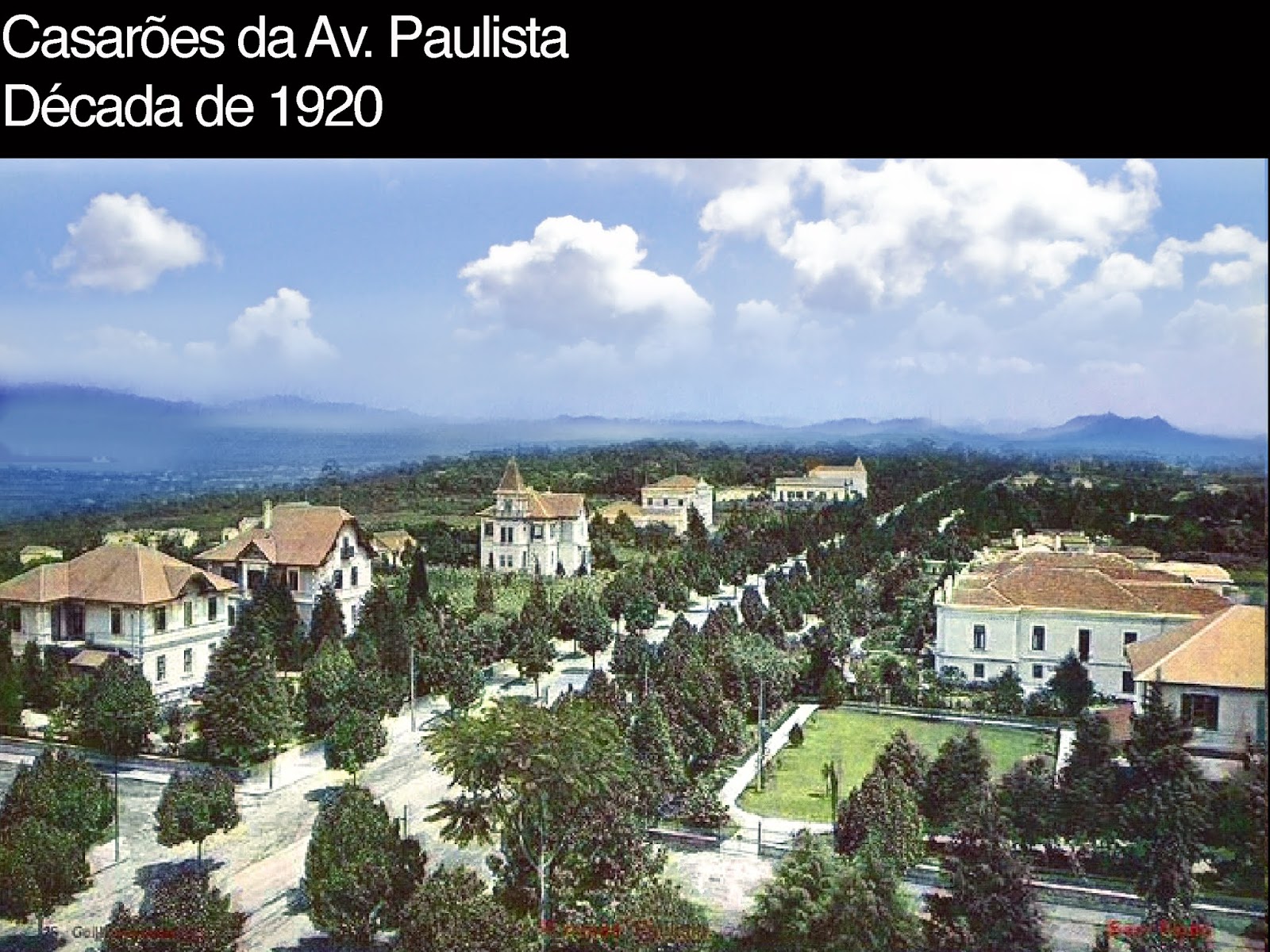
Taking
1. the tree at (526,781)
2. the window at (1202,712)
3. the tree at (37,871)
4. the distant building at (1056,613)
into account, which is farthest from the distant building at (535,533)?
the window at (1202,712)

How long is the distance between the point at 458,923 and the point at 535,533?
2.44 m

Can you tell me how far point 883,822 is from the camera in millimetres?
4051

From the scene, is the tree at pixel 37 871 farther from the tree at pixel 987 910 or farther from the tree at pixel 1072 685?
the tree at pixel 1072 685

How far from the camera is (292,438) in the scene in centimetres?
499

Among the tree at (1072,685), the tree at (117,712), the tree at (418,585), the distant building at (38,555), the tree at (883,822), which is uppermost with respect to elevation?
the distant building at (38,555)

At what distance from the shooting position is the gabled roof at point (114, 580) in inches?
205

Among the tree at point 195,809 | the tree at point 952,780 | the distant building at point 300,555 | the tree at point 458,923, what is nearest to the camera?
the tree at point 458,923

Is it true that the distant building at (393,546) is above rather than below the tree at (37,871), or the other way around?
above

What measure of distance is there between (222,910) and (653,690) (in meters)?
2.21

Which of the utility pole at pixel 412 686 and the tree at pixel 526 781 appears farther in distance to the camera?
the utility pole at pixel 412 686

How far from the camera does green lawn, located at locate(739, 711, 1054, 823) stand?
4.63 metres

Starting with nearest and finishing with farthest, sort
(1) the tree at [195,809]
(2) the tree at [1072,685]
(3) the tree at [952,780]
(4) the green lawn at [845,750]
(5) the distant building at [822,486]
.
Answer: (1) the tree at [195,809] → (3) the tree at [952,780] → (2) the tree at [1072,685] → (4) the green lawn at [845,750] → (5) the distant building at [822,486]

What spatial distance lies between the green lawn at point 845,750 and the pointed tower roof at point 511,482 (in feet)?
6.29
